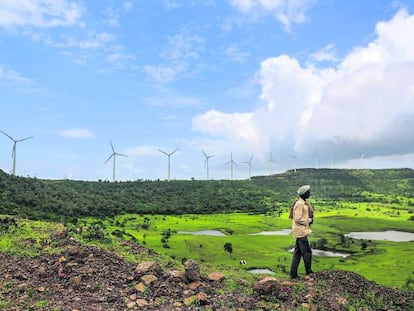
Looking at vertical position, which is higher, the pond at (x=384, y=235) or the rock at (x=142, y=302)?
the rock at (x=142, y=302)

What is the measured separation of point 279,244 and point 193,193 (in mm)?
72486

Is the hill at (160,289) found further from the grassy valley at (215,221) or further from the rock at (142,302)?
the grassy valley at (215,221)

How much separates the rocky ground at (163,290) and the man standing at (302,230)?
0.60 m

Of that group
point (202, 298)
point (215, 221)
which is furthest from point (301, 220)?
point (215, 221)

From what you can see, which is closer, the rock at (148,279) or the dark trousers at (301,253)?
the rock at (148,279)

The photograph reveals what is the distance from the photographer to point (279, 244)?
50.8m

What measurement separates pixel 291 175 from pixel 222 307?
176m

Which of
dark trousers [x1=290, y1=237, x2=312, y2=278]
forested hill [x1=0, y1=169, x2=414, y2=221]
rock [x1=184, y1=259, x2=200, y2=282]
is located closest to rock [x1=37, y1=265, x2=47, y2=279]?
rock [x1=184, y1=259, x2=200, y2=282]

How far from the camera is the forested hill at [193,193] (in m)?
70.6

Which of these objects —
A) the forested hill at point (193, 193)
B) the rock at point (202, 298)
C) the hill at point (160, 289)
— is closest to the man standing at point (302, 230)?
the hill at point (160, 289)

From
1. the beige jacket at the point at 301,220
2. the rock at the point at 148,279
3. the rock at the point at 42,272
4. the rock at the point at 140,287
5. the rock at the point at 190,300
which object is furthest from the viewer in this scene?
the beige jacket at the point at 301,220

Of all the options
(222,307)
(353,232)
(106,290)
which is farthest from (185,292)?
(353,232)

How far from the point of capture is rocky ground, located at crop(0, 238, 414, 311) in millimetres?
10953

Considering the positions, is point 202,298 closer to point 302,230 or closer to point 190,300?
point 190,300
